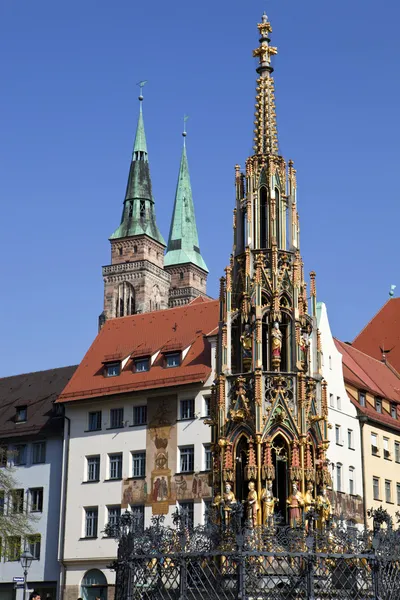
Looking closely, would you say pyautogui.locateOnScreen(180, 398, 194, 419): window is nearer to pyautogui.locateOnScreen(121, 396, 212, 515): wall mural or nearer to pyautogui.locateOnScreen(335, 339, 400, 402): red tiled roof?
pyautogui.locateOnScreen(121, 396, 212, 515): wall mural

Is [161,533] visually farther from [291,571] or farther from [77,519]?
[77,519]

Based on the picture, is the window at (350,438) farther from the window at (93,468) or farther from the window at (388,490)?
the window at (93,468)

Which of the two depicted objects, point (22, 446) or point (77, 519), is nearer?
point (77, 519)

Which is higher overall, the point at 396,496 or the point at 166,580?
the point at 396,496

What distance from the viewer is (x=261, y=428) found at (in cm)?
1691

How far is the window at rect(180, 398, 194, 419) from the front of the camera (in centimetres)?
3978

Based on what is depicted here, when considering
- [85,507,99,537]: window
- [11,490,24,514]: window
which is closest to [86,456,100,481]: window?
[85,507,99,537]: window

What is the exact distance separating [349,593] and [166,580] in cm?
264

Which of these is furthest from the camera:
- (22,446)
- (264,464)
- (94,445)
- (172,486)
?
(22,446)

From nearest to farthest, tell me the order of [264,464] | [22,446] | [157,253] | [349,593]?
1. [349,593]
2. [264,464]
3. [22,446]
4. [157,253]

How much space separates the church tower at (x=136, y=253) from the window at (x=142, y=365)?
52.4 meters

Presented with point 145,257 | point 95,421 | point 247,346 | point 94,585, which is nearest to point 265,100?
point 247,346

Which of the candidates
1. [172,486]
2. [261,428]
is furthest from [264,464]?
[172,486]

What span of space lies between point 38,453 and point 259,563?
30732mm
